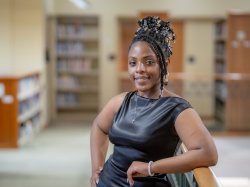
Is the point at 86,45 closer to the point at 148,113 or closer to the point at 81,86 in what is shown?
the point at 81,86

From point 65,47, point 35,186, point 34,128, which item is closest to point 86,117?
point 65,47

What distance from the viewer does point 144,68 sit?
1.95 meters

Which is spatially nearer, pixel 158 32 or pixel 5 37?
pixel 158 32

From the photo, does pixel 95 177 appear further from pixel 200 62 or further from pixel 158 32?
pixel 200 62

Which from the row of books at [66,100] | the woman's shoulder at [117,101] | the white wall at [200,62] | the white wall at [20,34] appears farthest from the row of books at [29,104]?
the woman's shoulder at [117,101]

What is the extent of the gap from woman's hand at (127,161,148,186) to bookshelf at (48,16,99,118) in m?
9.90

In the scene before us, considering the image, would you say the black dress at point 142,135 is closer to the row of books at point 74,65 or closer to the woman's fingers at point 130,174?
the woman's fingers at point 130,174

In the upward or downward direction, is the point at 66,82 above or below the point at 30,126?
above

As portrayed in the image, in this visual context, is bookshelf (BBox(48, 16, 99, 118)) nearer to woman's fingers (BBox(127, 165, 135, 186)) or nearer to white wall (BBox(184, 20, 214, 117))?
white wall (BBox(184, 20, 214, 117))

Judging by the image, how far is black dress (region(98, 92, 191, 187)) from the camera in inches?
73.7

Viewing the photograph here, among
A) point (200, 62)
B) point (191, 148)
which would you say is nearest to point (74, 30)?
point (200, 62)

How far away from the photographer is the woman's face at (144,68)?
6.40 feet

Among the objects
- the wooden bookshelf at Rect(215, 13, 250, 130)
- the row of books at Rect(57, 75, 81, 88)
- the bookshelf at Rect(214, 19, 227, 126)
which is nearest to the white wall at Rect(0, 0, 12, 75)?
the row of books at Rect(57, 75, 81, 88)

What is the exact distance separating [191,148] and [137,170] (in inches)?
9.7
